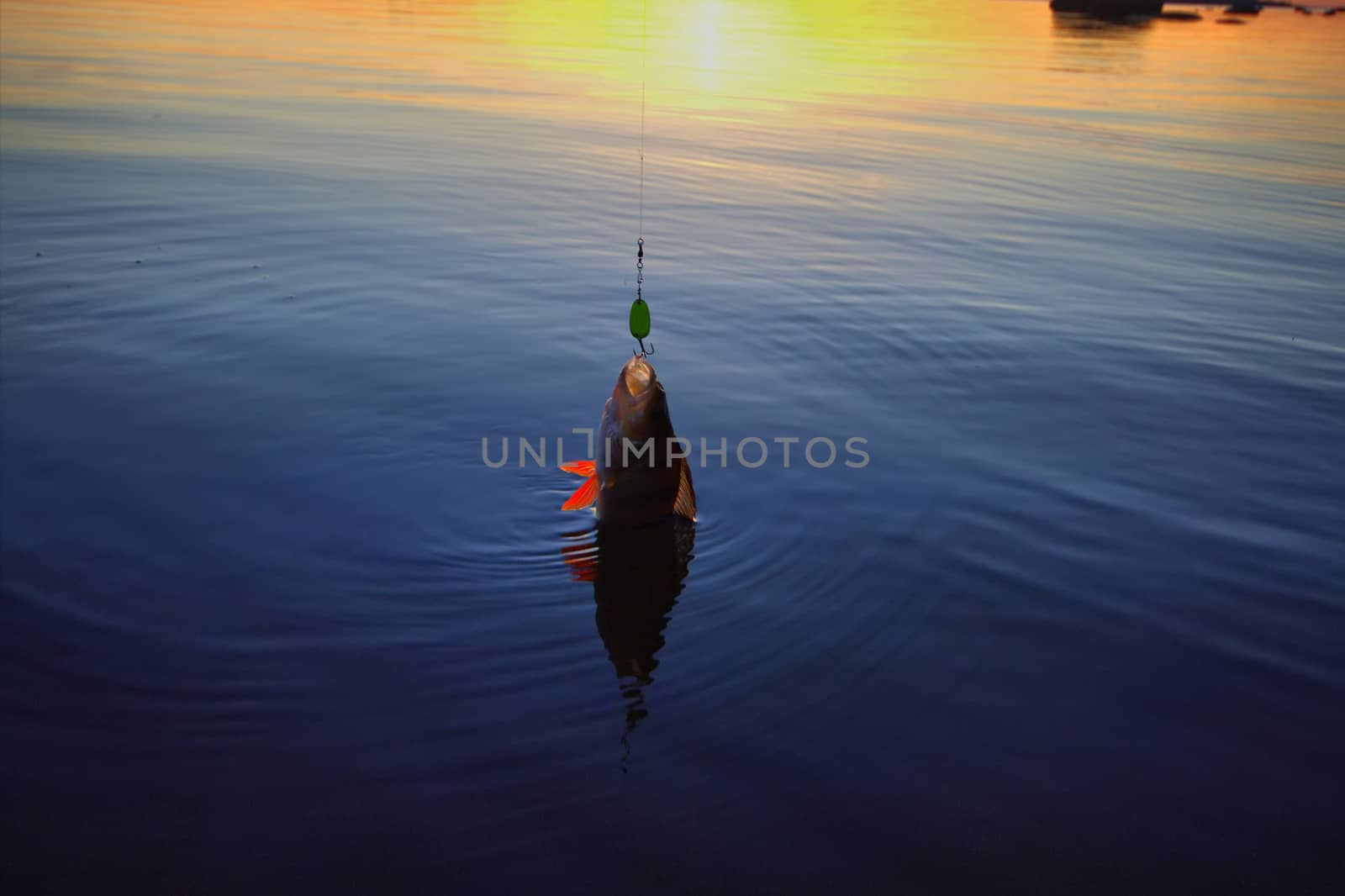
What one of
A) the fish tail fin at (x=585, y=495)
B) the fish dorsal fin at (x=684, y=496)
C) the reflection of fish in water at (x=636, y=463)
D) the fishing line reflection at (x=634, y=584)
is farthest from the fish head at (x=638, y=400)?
the fishing line reflection at (x=634, y=584)

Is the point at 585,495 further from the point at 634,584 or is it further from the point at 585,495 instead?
the point at 634,584

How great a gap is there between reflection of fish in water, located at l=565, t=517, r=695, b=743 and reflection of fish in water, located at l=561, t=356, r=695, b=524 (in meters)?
0.14

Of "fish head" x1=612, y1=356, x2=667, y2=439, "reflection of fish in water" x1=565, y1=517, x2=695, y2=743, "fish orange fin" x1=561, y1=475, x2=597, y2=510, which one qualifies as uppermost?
"fish head" x1=612, y1=356, x2=667, y2=439

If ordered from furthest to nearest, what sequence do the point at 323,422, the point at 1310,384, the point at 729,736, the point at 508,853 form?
the point at 1310,384 → the point at 323,422 → the point at 729,736 → the point at 508,853

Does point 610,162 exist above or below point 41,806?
above

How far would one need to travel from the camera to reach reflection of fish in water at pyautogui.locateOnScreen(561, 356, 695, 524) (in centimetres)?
587

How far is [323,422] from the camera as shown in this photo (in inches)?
331

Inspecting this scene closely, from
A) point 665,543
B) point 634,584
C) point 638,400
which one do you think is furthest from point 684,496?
point 638,400

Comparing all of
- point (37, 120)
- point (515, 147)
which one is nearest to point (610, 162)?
point (515, 147)

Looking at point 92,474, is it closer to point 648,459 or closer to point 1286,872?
point 648,459

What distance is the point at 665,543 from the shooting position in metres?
6.87

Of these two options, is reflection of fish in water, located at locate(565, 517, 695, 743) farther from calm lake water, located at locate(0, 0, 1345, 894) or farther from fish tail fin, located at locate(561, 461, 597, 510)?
fish tail fin, located at locate(561, 461, 597, 510)

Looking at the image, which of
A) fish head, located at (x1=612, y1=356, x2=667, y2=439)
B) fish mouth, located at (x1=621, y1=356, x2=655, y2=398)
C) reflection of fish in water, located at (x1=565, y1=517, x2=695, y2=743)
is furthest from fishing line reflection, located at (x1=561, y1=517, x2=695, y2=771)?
fish mouth, located at (x1=621, y1=356, x2=655, y2=398)

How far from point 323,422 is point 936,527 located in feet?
15.0
